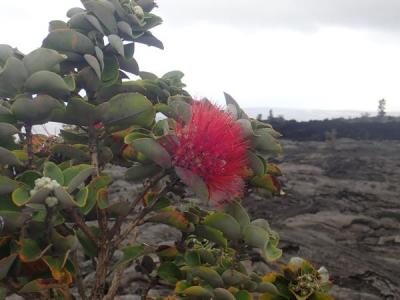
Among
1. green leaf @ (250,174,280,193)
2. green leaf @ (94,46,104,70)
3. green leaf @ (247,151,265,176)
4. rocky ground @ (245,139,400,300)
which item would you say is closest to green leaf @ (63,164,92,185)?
green leaf @ (94,46,104,70)

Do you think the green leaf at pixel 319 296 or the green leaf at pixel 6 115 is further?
the green leaf at pixel 319 296

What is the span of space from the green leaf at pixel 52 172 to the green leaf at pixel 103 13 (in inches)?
12.1

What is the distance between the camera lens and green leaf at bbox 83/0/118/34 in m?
1.08

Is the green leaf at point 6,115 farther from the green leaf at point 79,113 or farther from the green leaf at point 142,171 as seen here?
the green leaf at point 142,171

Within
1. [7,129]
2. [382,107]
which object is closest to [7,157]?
[7,129]

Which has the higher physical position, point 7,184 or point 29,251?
point 7,184

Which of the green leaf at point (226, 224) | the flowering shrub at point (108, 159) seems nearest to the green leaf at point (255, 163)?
the flowering shrub at point (108, 159)

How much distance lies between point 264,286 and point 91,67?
23.6 inches

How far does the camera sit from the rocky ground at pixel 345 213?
3361 millimetres

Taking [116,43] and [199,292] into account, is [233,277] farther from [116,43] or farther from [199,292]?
[116,43]

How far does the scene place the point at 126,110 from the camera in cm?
108

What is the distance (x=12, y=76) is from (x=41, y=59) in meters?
0.06

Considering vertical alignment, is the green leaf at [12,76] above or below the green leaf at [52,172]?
above

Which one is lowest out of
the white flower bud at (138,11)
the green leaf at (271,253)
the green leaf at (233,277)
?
the green leaf at (233,277)
